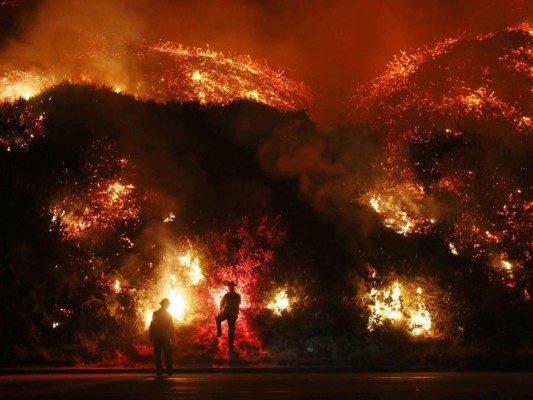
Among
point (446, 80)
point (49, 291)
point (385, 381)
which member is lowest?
point (385, 381)

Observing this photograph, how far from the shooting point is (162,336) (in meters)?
17.3

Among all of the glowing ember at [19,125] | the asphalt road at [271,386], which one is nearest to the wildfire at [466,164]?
the asphalt road at [271,386]

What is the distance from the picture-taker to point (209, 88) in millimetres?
33281

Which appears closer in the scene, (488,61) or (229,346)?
(229,346)

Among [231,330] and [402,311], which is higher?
[402,311]

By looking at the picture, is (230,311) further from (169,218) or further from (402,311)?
(169,218)

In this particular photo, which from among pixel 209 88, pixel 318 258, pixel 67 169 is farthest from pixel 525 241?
pixel 209 88

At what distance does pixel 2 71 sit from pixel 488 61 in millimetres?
20264

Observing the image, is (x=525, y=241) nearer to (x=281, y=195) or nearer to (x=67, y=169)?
(x=281, y=195)

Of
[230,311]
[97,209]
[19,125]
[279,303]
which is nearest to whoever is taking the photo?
[230,311]

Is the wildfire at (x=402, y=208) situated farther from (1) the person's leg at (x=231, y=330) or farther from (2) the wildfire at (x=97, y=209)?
(2) the wildfire at (x=97, y=209)

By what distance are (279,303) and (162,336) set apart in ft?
17.0

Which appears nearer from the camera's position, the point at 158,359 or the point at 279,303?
the point at 158,359

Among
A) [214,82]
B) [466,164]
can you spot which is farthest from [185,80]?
[466,164]
